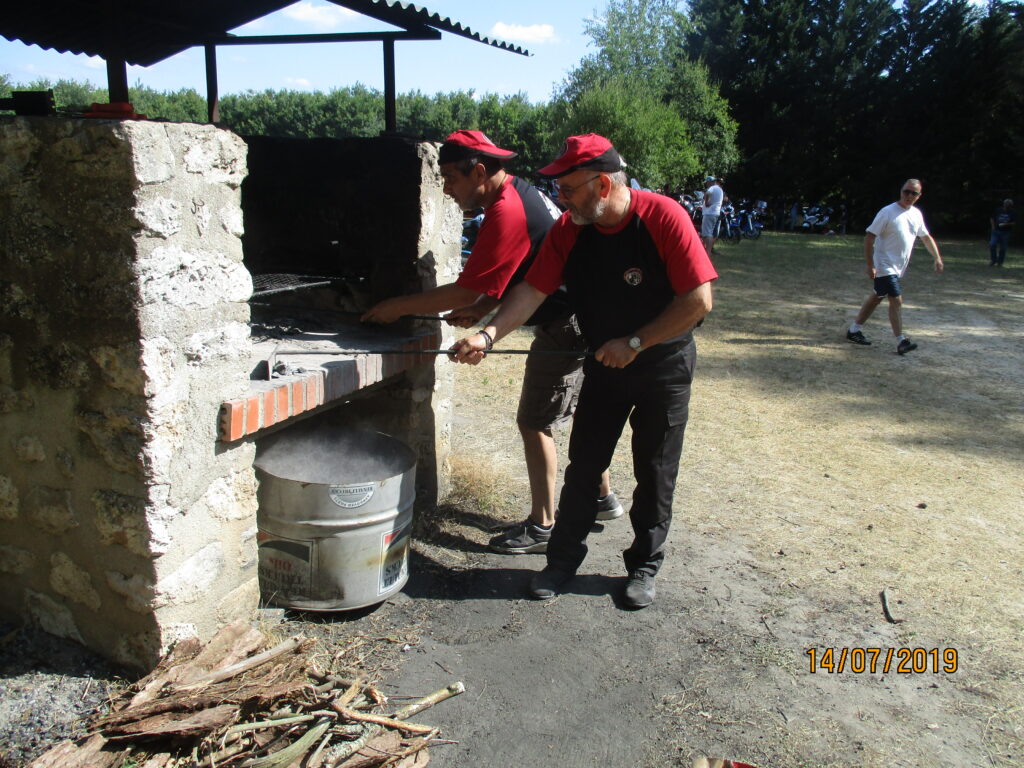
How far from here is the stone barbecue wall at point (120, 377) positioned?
91.5 inches

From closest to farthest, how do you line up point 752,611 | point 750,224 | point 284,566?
point 284,566 → point 752,611 → point 750,224

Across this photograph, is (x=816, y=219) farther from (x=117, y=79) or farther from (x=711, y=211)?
(x=117, y=79)

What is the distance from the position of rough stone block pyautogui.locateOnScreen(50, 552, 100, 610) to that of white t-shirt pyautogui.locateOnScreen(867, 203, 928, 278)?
7871 mm

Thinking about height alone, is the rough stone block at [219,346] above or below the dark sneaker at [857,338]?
above

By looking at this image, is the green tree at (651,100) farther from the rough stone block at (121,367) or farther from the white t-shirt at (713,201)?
the rough stone block at (121,367)

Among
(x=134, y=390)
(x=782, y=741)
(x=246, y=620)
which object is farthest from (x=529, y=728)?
(x=134, y=390)

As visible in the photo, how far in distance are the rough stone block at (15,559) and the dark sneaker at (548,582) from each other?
76.3 inches

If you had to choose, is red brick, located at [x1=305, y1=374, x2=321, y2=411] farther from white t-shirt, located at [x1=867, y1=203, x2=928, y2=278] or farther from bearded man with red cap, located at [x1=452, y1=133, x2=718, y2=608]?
white t-shirt, located at [x1=867, y1=203, x2=928, y2=278]

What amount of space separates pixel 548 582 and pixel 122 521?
1.78m

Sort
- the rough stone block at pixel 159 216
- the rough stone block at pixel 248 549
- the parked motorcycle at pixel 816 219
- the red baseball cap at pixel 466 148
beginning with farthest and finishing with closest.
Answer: the parked motorcycle at pixel 816 219 < the red baseball cap at pixel 466 148 < the rough stone block at pixel 248 549 < the rough stone block at pixel 159 216

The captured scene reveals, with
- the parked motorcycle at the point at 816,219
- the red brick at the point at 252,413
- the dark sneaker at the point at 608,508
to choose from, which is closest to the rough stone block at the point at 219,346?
the red brick at the point at 252,413

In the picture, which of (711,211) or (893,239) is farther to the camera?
(711,211)

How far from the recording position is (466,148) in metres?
Answer: 3.33

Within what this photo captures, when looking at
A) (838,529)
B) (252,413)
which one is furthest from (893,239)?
(252,413)
